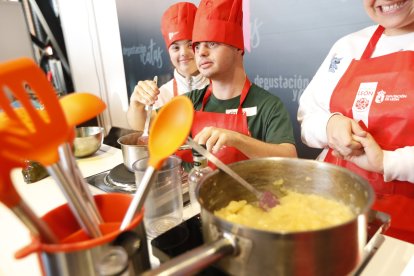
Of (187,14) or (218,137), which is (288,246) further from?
(187,14)

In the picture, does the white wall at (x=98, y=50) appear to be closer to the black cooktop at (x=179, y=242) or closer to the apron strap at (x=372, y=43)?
the apron strap at (x=372, y=43)

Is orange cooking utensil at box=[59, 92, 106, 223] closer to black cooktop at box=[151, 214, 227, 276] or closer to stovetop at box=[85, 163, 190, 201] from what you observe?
black cooktop at box=[151, 214, 227, 276]

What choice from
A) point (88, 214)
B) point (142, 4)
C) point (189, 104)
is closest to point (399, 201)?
point (189, 104)

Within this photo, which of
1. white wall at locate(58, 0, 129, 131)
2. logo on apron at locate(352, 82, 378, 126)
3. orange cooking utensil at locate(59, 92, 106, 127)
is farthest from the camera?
white wall at locate(58, 0, 129, 131)

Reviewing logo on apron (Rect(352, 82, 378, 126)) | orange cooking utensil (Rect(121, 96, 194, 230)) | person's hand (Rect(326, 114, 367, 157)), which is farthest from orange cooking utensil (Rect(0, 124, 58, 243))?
logo on apron (Rect(352, 82, 378, 126))

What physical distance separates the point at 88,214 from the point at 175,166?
Answer: 1.16 feet

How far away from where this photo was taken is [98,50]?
258 cm

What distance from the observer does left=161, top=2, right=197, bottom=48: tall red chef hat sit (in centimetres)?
139

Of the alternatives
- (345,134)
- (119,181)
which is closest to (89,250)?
(119,181)

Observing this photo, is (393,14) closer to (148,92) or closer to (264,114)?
(264,114)

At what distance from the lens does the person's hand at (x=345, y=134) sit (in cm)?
92

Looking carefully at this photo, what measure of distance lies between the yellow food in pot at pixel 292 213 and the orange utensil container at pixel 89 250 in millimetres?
172

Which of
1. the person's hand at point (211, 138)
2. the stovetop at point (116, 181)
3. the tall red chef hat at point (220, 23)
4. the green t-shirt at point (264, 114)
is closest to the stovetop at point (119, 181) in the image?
the stovetop at point (116, 181)

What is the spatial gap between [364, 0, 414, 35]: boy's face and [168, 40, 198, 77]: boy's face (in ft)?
2.49
